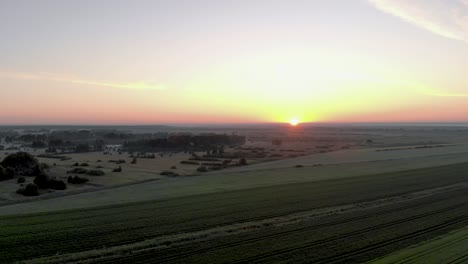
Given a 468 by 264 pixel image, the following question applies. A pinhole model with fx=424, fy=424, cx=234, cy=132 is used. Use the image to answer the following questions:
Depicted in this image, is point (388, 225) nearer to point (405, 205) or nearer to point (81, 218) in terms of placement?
point (405, 205)

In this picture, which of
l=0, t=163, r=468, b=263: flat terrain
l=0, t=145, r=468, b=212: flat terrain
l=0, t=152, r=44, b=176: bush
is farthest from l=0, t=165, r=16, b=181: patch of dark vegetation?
l=0, t=163, r=468, b=263: flat terrain

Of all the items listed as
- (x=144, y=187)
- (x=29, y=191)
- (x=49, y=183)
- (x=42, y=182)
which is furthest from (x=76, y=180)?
(x=144, y=187)

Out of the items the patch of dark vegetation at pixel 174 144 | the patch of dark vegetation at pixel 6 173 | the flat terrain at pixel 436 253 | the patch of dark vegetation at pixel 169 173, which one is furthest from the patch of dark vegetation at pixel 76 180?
the patch of dark vegetation at pixel 174 144

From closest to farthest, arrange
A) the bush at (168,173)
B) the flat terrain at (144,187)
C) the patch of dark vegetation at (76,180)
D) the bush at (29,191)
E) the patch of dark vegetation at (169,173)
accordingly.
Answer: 1. the flat terrain at (144,187)
2. the bush at (29,191)
3. the patch of dark vegetation at (76,180)
4. the patch of dark vegetation at (169,173)
5. the bush at (168,173)

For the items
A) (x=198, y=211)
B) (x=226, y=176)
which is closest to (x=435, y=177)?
(x=226, y=176)

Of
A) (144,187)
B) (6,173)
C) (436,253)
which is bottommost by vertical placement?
(144,187)

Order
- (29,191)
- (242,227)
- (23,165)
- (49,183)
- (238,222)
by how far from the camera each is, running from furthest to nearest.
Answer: (23,165)
(49,183)
(29,191)
(238,222)
(242,227)

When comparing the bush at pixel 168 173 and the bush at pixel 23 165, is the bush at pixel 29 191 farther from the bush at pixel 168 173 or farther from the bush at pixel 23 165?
the bush at pixel 168 173

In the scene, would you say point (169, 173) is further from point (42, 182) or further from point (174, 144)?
point (174, 144)
